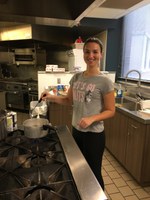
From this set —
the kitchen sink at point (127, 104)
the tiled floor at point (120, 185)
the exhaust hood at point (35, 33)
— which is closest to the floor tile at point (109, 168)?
the tiled floor at point (120, 185)

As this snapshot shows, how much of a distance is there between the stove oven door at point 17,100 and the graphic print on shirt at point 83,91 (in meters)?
3.34

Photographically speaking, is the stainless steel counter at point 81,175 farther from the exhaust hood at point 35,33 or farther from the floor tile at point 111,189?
the exhaust hood at point 35,33

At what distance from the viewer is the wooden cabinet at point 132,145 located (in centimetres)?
179

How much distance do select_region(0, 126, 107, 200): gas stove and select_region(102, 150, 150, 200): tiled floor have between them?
1.16m

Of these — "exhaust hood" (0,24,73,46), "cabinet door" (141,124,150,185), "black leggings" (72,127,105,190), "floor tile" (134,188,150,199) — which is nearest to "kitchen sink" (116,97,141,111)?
"cabinet door" (141,124,150,185)

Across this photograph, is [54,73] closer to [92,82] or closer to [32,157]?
[92,82]

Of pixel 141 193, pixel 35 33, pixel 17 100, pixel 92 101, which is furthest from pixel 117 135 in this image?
pixel 17 100

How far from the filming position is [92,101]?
1269 mm

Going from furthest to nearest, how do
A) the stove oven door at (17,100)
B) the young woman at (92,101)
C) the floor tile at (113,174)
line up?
the stove oven door at (17,100) → the floor tile at (113,174) → the young woman at (92,101)

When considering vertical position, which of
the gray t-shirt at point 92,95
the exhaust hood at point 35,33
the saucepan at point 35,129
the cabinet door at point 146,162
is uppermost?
the exhaust hood at point 35,33

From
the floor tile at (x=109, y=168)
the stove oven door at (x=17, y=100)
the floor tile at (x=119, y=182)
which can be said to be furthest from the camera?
the stove oven door at (x=17, y=100)

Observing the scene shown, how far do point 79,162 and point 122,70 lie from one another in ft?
9.64

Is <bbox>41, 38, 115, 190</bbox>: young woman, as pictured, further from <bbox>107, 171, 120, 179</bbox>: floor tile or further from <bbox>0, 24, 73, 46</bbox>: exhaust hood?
<bbox>0, 24, 73, 46</bbox>: exhaust hood

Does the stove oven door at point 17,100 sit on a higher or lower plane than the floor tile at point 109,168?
higher
